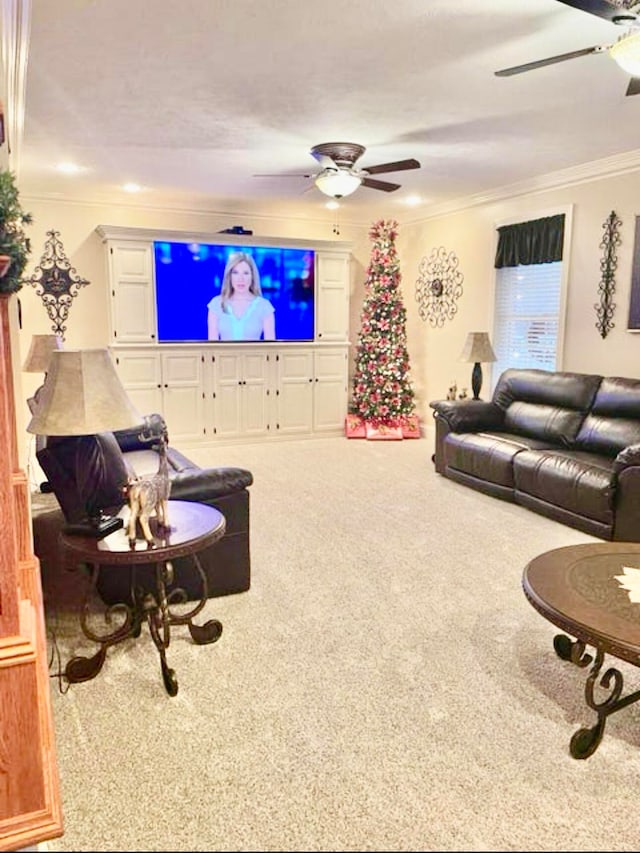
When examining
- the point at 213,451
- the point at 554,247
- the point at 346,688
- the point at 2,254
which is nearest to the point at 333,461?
the point at 213,451

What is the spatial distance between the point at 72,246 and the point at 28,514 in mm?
4680

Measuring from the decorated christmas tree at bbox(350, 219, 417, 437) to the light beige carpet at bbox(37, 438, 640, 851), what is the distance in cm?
388

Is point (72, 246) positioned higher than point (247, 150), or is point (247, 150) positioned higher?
point (247, 150)

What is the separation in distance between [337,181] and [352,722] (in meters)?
3.86

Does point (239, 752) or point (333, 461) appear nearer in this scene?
point (239, 752)

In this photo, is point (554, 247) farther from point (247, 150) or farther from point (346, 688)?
point (346, 688)

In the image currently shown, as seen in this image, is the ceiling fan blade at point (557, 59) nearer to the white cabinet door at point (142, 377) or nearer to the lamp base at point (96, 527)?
the lamp base at point (96, 527)

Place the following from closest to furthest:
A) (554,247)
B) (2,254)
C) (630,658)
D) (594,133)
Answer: (2,254) < (630,658) < (594,133) < (554,247)

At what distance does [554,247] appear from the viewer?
571 cm

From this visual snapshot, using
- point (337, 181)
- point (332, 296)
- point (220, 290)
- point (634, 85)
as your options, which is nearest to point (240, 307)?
point (220, 290)

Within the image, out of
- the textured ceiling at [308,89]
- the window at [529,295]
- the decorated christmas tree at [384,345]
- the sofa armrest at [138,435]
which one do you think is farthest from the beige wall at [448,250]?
the sofa armrest at [138,435]

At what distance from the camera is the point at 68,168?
17.6ft

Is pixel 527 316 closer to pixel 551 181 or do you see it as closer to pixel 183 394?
pixel 551 181

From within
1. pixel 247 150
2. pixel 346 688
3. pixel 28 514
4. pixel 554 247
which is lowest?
pixel 346 688
